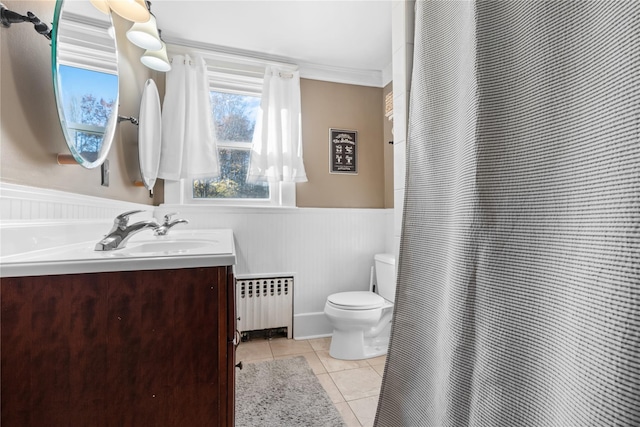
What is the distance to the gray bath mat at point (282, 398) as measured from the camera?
4.61ft

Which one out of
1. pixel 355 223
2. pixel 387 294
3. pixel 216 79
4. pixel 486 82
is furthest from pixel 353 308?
pixel 216 79

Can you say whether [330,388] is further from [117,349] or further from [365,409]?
[117,349]

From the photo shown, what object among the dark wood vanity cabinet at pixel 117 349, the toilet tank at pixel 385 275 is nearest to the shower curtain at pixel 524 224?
the dark wood vanity cabinet at pixel 117 349

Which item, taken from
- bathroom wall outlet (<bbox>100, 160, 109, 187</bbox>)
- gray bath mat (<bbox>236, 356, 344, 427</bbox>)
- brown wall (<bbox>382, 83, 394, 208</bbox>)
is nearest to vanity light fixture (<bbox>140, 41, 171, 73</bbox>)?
bathroom wall outlet (<bbox>100, 160, 109, 187</bbox>)

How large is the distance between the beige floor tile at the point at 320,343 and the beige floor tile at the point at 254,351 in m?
0.34

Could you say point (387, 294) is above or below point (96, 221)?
below

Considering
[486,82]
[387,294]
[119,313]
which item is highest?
[486,82]

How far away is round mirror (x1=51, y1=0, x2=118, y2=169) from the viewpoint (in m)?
0.92

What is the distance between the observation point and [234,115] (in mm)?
2506

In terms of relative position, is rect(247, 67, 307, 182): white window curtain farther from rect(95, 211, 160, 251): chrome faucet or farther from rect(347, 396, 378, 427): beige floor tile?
rect(347, 396, 378, 427): beige floor tile

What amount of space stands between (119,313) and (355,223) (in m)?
2.12

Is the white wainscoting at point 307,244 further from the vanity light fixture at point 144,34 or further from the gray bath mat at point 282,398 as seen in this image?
the vanity light fixture at point 144,34

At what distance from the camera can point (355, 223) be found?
2613 millimetres

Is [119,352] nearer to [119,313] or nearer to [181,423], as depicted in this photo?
[119,313]
